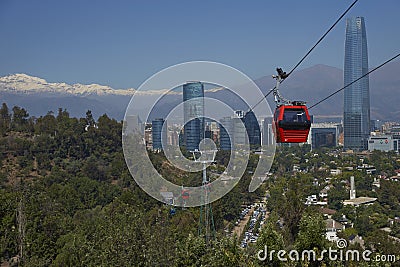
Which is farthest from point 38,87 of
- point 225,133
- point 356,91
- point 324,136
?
point 225,133

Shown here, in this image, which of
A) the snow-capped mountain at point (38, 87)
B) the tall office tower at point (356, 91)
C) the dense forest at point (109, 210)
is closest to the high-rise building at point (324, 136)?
the tall office tower at point (356, 91)

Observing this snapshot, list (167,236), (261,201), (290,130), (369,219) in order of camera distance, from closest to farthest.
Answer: (290,130) < (167,236) < (369,219) < (261,201)

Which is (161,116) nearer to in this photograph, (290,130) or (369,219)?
(290,130)

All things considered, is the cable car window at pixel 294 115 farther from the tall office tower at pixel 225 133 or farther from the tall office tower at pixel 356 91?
the tall office tower at pixel 356 91

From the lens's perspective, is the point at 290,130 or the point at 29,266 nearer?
the point at 290,130

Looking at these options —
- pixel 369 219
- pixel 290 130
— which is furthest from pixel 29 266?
pixel 369 219

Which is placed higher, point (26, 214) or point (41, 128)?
point (41, 128)

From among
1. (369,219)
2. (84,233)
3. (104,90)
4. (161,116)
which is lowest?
(369,219)

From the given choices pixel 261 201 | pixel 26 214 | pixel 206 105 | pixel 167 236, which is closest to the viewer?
pixel 206 105
